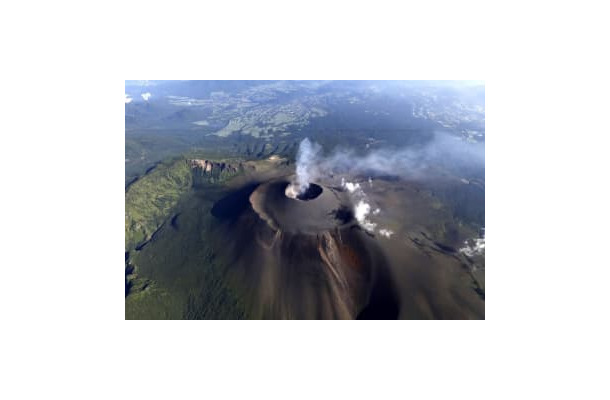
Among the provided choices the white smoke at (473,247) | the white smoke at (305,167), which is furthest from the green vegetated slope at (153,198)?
the white smoke at (473,247)

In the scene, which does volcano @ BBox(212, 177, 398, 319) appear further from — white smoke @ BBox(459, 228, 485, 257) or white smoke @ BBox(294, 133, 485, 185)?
white smoke @ BBox(459, 228, 485, 257)

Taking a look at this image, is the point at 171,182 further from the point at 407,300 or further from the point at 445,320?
the point at 445,320

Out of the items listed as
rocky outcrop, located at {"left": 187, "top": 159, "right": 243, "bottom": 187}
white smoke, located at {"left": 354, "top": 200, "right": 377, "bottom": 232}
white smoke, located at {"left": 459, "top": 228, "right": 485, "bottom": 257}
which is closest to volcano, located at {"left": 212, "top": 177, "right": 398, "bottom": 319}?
white smoke, located at {"left": 354, "top": 200, "right": 377, "bottom": 232}

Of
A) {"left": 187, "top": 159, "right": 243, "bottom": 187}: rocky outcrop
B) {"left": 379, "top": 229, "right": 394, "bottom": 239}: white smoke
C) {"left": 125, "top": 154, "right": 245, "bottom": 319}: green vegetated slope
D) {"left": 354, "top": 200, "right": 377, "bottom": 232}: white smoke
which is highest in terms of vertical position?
{"left": 187, "top": 159, "right": 243, "bottom": 187}: rocky outcrop

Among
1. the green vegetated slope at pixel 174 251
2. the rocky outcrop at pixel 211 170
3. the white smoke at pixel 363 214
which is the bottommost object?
the green vegetated slope at pixel 174 251

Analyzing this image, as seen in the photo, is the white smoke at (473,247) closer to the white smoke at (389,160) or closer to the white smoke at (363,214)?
the white smoke at (363,214)

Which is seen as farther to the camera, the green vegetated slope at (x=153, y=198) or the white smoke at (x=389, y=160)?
the white smoke at (x=389, y=160)

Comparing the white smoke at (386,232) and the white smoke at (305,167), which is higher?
the white smoke at (305,167)
